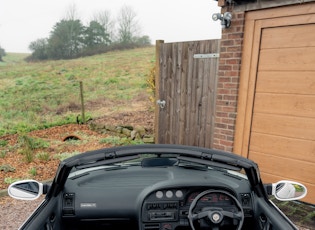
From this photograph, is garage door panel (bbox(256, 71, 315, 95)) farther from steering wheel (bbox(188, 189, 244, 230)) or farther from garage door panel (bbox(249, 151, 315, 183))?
steering wheel (bbox(188, 189, 244, 230))

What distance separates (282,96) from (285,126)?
16.3 inches

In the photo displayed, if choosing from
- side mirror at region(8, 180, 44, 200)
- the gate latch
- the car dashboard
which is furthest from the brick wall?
side mirror at region(8, 180, 44, 200)

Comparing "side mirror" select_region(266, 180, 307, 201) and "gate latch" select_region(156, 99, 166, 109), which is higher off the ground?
"gate latch" select_region(156, 99, 166, 109)

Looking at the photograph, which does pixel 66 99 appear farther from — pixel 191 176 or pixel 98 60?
pixel 191 176

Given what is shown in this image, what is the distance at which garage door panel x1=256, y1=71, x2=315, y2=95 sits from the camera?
3283 millimetres

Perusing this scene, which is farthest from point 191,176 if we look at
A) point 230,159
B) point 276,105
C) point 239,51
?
point 239,51

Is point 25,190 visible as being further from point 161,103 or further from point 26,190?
point 161,103

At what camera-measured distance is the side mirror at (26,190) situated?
1549mm

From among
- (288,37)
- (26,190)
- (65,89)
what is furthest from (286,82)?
(65,89)

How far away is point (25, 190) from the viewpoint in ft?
5.19

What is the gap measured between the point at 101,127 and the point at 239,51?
17.6ft

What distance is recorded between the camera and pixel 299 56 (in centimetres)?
333

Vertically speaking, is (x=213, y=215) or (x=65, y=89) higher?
(x=213, y=215)

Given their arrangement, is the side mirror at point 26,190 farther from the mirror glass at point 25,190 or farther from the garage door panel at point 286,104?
the garage door panel at point 286,104
